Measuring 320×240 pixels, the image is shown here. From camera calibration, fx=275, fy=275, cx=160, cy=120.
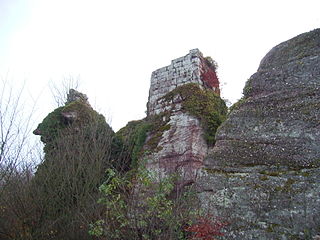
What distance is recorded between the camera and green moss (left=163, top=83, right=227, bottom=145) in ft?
21.3

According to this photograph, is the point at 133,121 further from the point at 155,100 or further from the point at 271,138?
the point at 271,138

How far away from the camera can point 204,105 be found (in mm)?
6711

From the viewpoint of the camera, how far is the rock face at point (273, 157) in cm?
282

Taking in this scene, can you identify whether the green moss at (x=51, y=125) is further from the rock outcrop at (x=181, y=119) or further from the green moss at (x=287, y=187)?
the green moss at (x=287, y=187)


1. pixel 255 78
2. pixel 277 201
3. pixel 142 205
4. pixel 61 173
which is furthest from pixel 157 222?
pixel 61 173

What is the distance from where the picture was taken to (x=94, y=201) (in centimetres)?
538

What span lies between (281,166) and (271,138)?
0.41m

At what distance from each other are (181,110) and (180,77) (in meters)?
1.24

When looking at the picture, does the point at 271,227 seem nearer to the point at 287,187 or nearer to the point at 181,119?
the point at 287,187

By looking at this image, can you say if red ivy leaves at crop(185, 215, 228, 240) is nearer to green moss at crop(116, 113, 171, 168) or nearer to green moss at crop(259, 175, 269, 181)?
green moss at crop(259, 175, 269, 181)

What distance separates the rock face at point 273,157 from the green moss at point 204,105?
2352mm

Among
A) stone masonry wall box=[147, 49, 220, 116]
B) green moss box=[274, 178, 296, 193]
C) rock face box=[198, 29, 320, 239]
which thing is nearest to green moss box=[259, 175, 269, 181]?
rock face box=[198, 29, 320, 239]

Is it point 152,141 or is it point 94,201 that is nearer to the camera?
point 94,201

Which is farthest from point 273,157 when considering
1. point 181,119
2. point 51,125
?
point 51,125
